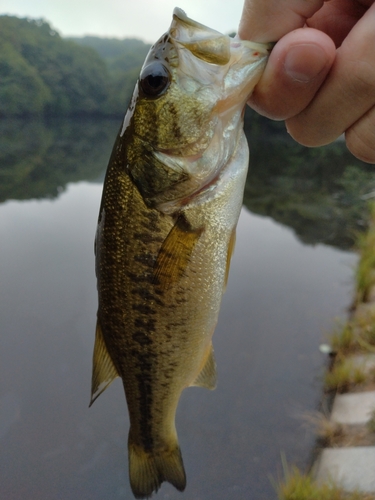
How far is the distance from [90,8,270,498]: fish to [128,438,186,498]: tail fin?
591 mm

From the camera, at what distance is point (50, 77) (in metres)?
60.3

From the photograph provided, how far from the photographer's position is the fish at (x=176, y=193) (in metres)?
1.39

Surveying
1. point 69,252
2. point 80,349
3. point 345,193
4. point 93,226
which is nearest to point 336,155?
point 345,193

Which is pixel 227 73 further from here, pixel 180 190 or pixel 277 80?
pixel 180 190

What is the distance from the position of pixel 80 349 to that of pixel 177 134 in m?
5.08

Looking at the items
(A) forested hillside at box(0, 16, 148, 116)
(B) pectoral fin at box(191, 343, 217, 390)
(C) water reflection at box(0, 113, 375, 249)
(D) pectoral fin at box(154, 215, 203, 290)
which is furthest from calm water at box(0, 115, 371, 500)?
(A) forested hillside at box(0, 16, 148, 116)

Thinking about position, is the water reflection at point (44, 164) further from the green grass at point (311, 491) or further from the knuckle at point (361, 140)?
the knuckle at point (361, 140)

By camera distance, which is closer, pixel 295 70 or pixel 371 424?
pixel 295 70

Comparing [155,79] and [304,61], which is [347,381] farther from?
[155,79]

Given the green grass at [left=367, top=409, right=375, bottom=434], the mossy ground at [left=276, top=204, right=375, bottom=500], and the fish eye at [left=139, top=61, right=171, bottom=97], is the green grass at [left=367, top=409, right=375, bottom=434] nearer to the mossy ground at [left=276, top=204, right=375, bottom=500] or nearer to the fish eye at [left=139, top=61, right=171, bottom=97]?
the mossy ground at [left=276, top=204, right=375, bottom=500]

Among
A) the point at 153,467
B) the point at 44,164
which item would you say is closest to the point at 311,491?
the point at 153,467

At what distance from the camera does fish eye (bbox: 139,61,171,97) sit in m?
1.39

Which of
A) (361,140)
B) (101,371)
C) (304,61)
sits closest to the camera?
(304,61)

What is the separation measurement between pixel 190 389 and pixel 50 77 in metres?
65.6
